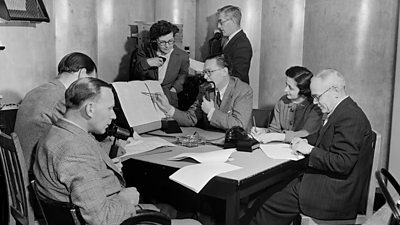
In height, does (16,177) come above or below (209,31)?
below

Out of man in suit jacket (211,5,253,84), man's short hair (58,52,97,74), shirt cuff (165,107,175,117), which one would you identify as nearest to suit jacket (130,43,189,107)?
man in suit jacket (211,5,253,84)

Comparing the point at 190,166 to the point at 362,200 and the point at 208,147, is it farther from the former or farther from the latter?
the point at 362,200

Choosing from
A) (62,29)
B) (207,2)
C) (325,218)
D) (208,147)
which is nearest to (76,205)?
(208,147)

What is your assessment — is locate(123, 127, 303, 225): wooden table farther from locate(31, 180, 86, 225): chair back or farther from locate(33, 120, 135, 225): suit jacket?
locate(31, 180, 86, 225): chair back

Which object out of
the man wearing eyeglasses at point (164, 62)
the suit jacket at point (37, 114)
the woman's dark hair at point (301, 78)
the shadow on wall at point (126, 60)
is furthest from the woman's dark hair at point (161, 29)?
the suit jacket at point (37, 114)

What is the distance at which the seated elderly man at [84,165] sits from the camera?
6.38ft

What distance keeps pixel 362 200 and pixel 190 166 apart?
1085 millimetres

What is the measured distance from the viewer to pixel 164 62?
14.7 ft

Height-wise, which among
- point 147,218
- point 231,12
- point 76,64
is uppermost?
point 231,12

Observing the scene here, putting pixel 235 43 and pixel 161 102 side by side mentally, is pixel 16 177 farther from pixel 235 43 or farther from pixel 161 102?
pixel 235 43

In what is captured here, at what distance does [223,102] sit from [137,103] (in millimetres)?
636

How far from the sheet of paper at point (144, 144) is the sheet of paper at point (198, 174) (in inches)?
19.5

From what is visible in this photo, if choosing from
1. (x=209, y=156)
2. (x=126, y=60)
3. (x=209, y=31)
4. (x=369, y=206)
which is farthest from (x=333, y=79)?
(x=126, y=60)

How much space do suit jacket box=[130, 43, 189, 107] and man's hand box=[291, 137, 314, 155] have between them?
1.68 m
